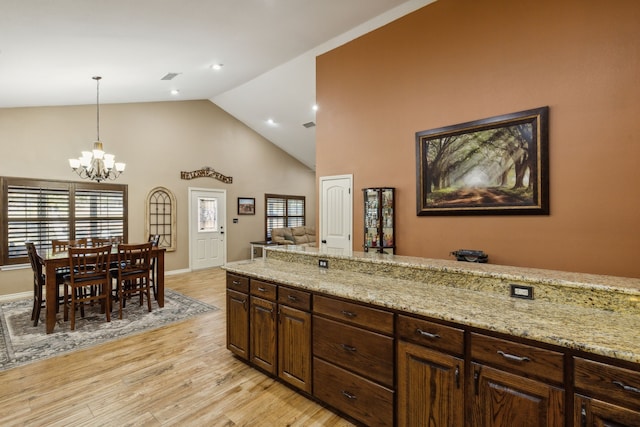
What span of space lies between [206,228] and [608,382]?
7.57 m

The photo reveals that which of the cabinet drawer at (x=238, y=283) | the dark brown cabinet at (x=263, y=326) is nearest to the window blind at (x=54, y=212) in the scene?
the cabinet drawer at (x=238, y=283)

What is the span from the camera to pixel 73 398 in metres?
2.37

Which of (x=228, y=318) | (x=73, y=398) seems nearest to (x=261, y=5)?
(x=228, y=318)

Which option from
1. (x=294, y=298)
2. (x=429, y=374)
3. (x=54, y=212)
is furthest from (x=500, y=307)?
(x=54, y=212)

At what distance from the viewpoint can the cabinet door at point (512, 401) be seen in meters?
1.29

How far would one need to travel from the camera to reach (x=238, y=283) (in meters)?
2.78

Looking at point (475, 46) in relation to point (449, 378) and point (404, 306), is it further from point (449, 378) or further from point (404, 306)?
point (449, 378)

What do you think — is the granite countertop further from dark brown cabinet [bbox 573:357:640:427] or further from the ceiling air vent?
the ceiling air vent

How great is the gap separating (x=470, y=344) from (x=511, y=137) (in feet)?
8.95

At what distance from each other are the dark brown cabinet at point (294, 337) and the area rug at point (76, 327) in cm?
225

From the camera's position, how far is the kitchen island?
1.22 metres

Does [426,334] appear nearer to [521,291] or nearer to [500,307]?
[500,307]

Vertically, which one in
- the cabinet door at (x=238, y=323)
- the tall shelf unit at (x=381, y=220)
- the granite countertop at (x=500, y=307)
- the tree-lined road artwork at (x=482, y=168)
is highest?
the tree-lined road artwork at (x=482, y=168)

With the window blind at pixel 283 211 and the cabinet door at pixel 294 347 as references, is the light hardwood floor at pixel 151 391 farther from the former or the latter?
the window blind at pixel 283 211
